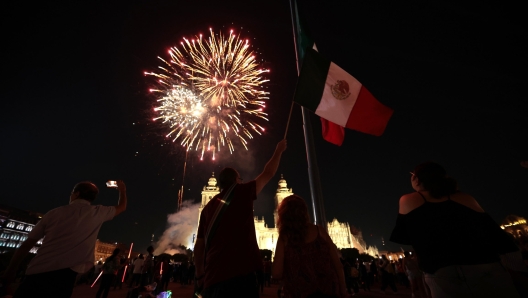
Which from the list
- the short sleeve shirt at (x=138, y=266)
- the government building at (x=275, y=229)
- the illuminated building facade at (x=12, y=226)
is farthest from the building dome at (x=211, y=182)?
the short sleeve shirt at (x=138, y=266)

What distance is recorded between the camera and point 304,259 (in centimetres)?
271

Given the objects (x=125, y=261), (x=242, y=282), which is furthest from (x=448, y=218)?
(x=125, y=261)

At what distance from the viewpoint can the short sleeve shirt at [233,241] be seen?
2.43 meters

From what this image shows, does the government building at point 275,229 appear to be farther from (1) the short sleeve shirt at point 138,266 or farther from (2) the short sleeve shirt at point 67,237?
(2) the short sleeve shirt at point 67,237

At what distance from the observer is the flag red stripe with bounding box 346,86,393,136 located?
5719 mm

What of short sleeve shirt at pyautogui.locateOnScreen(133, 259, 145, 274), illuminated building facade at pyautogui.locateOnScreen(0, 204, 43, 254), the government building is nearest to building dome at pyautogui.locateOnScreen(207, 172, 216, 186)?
the government building

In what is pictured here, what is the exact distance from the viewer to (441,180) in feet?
8.70

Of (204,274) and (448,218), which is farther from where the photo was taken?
(204,274)

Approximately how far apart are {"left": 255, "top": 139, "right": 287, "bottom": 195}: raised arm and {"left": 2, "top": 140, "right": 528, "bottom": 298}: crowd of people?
0.06 ft

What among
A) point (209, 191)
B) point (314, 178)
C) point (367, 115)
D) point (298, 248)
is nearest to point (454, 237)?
point (298, 248)

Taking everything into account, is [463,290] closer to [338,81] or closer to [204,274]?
[204,274]

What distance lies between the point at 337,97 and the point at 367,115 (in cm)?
82

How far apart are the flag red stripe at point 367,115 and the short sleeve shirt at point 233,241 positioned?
3.81 metres

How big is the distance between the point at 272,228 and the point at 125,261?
93.7 meters
